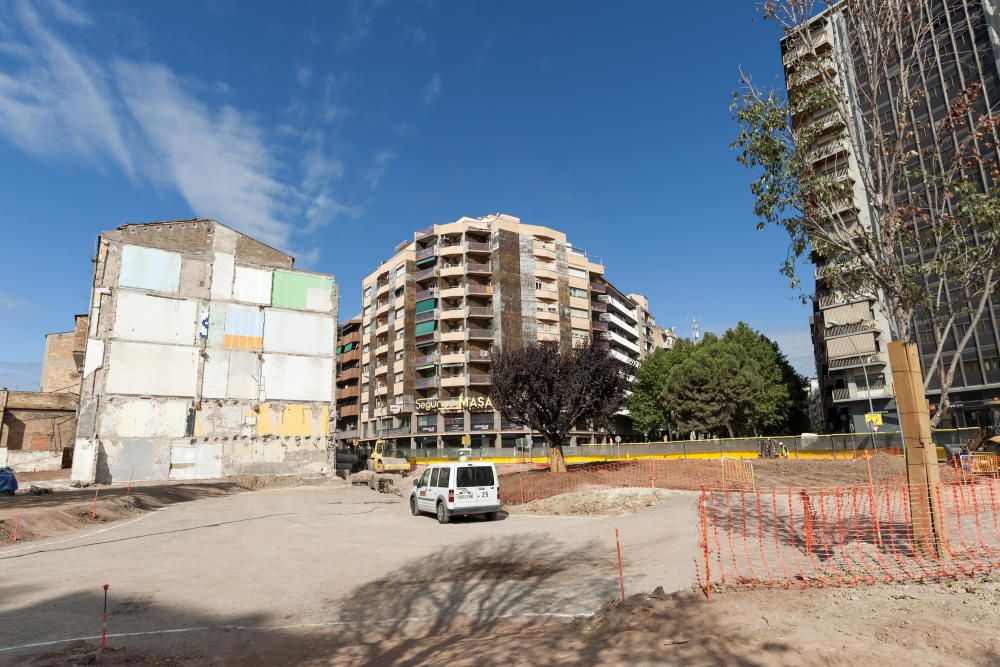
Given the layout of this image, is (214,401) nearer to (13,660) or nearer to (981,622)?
(13,660)

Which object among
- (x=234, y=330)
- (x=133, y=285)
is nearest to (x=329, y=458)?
(x=234, y=330)

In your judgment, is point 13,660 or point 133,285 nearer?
point 13,660

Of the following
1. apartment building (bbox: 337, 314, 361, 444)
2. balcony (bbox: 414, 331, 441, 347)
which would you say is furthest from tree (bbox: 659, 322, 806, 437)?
apartment building (bbox: 337, 314, 361, 444)

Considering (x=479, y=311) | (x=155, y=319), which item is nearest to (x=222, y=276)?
(x=155, y=319)

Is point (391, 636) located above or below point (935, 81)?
below

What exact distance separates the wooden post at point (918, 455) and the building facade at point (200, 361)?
41247 mm

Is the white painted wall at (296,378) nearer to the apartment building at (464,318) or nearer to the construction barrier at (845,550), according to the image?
the apartment building at (464,318)

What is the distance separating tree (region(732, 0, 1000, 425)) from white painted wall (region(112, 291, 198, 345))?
135ft

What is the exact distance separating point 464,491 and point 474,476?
62 cm

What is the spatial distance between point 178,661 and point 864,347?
57602mm

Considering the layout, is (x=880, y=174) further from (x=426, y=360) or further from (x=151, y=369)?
(x=426, y=360)

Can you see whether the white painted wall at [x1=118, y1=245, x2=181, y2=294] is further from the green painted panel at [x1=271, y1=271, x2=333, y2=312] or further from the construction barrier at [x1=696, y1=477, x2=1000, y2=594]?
the construction barrier at [x1=696, y1=477, x2=1000, y2=594]

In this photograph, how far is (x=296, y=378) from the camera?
45.0m

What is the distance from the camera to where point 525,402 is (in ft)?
→ 94.8
